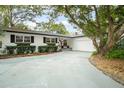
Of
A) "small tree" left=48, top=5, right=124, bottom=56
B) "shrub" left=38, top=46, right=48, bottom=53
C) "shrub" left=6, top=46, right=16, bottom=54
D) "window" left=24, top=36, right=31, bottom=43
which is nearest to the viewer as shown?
"small tree" left=48, top=5, right=124, bottom=56

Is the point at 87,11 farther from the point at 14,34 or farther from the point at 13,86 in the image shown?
the point at 13,86

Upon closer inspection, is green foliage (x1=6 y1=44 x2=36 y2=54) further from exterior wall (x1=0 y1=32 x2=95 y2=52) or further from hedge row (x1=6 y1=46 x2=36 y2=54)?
exterior wall (x1=0 y1=32 x2=95 y2=52)

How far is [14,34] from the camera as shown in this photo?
1792 cm

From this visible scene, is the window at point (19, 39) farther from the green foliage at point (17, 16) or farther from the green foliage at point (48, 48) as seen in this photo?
the green foliage at point (17, 16)

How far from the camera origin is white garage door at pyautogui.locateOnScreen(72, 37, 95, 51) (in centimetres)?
2434

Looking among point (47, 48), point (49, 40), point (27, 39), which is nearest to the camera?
point (27, 39)

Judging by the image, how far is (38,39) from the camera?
68.3ft

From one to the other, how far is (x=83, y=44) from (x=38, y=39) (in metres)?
7.58

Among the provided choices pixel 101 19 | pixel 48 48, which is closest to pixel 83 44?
pixel 48 48

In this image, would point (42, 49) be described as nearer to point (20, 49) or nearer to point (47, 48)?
point (47, 48)

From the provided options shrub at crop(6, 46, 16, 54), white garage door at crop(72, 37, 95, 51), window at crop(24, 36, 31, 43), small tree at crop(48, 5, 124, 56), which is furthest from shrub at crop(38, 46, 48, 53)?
white garage door at crop(72, 37, 95, 51)

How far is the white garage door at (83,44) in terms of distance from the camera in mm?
24344
